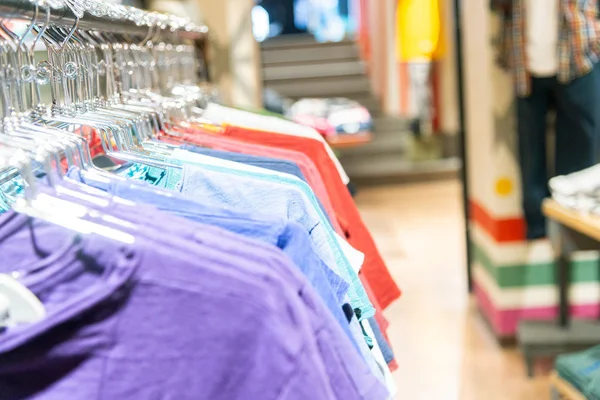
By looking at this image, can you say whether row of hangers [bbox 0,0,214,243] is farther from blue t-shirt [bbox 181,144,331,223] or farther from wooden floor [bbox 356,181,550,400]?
wooden floor [bbox 356,181,550,400]

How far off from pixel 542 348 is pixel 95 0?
2.43 meters

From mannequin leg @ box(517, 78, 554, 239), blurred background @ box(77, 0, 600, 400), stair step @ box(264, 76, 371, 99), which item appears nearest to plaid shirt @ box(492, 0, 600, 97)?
mannequin leg @ box(517, 78, 554, 239)

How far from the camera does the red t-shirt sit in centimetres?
133

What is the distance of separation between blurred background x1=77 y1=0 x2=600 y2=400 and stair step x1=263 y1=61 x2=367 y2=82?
63.4 inches

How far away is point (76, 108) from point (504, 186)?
8.12 feet

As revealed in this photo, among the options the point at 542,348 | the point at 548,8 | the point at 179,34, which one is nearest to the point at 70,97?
the point at 179,34

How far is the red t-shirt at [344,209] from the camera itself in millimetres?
1332

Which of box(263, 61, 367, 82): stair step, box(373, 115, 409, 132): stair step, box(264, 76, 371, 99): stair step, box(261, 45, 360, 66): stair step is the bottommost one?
box(373, 115, 409, 132): stair step

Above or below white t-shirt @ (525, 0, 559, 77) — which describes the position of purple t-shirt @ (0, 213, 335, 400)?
below

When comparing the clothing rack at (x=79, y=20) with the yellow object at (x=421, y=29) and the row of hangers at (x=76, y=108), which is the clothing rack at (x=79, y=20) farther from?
the yellow object at (x=421, y=29)

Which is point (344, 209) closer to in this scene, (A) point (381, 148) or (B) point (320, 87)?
(A) point (381, 148)

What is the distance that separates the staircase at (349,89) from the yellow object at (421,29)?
6.34ft

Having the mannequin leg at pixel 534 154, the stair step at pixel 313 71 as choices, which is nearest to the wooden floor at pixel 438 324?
the mannequin leg at pixel 534 154

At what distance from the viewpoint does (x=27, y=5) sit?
0.88 meters
